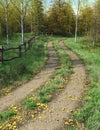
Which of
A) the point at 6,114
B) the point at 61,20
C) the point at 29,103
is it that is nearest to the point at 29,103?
the point at 29,103

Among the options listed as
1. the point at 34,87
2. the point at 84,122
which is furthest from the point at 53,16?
the point at 84,122

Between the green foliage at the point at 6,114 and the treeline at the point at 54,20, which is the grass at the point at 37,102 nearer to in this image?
the green foliage at the point at 6,114

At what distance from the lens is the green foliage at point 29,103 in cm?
1002

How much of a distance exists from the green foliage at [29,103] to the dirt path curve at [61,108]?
670mm

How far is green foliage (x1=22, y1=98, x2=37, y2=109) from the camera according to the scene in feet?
32.9

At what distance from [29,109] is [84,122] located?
235 cm

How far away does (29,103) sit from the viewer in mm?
10219

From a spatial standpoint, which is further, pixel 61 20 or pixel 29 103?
pixel 61 20

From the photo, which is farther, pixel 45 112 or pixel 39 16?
pixel 39 16

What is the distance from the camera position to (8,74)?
14945 millimetres

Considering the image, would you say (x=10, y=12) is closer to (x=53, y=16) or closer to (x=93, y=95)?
(x=53, y=16)

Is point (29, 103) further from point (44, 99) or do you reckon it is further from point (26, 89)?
point (26, 89)

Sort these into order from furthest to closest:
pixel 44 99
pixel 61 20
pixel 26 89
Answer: pixel 61 20 < pixel 26 89 < pixel 44 99

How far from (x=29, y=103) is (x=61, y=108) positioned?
1.33 metres
